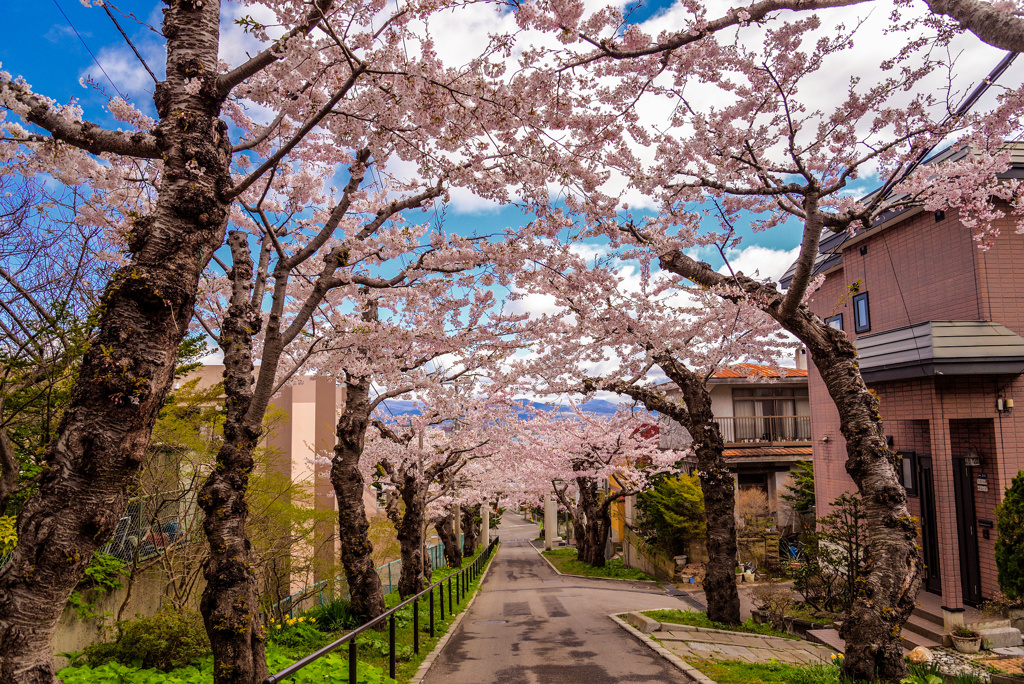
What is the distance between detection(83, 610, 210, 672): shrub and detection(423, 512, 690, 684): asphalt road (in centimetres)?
351

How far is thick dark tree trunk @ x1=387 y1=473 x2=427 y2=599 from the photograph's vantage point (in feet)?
46.1

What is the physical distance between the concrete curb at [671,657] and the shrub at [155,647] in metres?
6.90

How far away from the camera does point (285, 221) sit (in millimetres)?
8305

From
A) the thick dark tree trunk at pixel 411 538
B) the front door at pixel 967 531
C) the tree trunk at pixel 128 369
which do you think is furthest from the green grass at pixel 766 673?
the thick dark tree trunk at pixel 411 538

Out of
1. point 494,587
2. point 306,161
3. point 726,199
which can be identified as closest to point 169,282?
point 306,161

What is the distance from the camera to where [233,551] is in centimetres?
555

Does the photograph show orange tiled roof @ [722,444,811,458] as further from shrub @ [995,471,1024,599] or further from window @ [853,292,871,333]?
shrub @ [995,471,1024,599]

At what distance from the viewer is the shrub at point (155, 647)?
26.2 feet

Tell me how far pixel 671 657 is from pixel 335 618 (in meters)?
6.47

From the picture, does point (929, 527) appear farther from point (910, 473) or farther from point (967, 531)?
point (910, 473)

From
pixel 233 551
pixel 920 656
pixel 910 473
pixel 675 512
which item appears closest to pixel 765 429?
pixel 675 512

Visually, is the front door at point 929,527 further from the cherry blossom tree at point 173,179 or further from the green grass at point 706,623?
the cherry blossom tree at point 173,179

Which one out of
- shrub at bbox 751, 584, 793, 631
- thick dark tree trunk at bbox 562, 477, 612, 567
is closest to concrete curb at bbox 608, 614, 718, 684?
shrub at bbox 751, 584, 793, 631

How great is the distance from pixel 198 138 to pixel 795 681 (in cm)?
840
